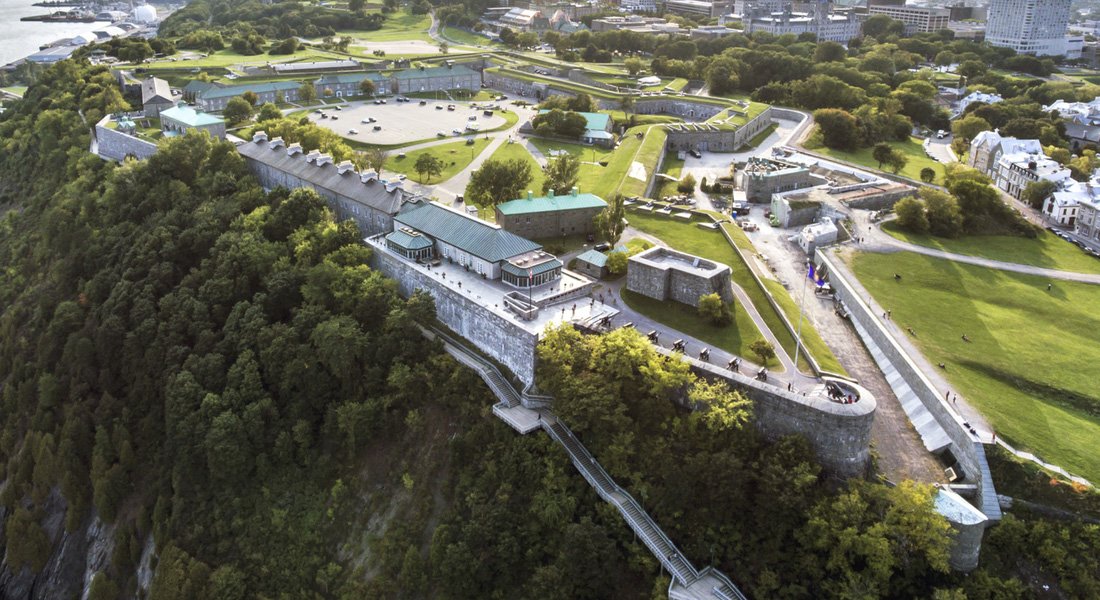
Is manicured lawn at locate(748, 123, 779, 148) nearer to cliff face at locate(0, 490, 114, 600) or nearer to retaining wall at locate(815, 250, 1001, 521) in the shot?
retaining wall at locate(815, 250, 1001, 521)

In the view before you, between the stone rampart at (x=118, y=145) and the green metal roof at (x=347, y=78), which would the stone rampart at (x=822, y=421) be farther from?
the green metal roof at (x=347, y=78)

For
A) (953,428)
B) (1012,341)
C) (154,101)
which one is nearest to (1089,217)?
(1012,341)

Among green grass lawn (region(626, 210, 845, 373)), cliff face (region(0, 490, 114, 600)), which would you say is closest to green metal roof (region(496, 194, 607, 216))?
green grass lawn (region(626, 210, 845, 373))

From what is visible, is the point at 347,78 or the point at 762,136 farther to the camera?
the point at 347,78

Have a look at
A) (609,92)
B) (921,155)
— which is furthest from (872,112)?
(609,92)

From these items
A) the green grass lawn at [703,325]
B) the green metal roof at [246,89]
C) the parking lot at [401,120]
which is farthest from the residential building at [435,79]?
the green grass lawn at [703,325]

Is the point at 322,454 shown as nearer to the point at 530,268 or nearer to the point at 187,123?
the point at 530,268
